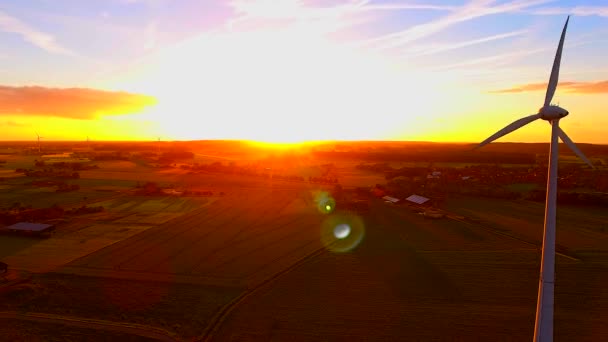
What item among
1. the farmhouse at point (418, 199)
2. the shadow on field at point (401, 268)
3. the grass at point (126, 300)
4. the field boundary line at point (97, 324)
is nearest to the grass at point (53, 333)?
the field boundary line at point (97, 324)

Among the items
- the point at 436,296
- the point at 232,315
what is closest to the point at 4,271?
the point at 232,315

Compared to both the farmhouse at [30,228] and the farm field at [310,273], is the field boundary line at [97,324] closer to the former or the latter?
A: the farm field at [310,273]

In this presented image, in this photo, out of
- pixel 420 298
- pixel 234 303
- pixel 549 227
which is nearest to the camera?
pixel 549 227

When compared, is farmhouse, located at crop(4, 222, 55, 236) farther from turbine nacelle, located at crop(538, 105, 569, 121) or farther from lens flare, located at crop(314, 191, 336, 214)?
turbine nacelle, located at crop(538, 105, 569, 121)

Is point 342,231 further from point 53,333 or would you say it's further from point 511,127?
point 53,333

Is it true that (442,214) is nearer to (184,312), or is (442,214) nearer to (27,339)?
(184,312)

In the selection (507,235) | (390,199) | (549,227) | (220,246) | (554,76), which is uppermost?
(554,76)

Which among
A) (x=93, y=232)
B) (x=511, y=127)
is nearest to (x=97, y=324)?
(x=93, y=232)
